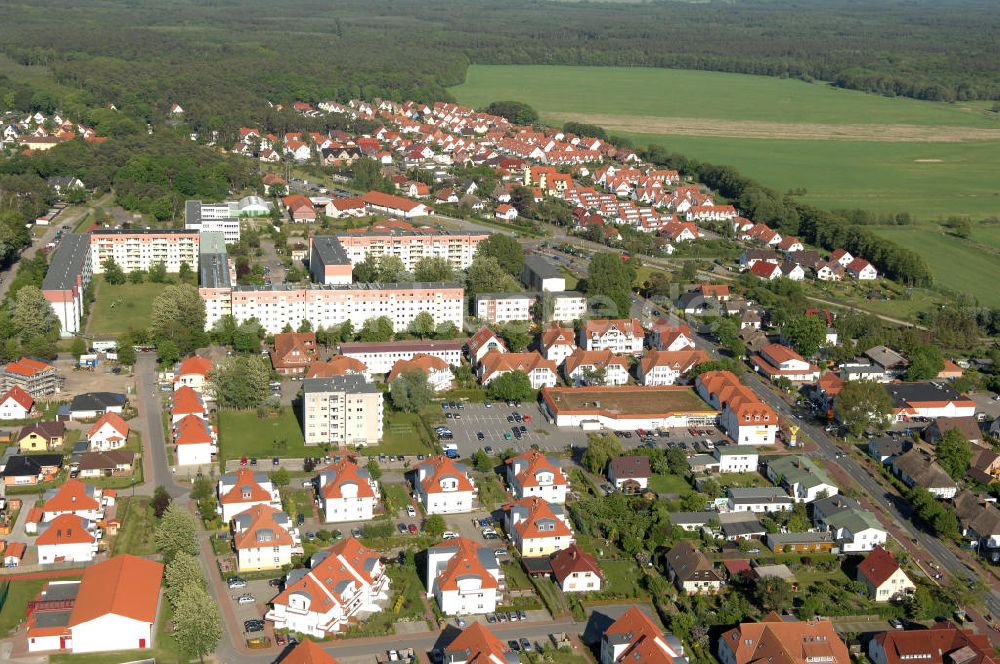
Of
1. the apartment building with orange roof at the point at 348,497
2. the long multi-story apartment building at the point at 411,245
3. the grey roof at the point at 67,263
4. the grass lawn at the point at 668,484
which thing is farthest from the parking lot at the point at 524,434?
the grey roof at the point at 67,263

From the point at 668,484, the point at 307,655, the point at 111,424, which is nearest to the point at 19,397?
the point at 111,424

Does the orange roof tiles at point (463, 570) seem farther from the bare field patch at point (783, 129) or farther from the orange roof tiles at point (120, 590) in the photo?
the bare field patch at point (783, 129)

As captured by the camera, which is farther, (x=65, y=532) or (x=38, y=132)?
(x=38, y=132)

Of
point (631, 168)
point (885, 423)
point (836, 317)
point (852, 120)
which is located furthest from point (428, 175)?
point (852, 120)

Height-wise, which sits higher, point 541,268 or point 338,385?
point 338,385

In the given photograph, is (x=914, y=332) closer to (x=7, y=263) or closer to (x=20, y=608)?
(x=20, y=608)

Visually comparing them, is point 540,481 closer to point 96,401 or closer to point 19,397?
point 96,401

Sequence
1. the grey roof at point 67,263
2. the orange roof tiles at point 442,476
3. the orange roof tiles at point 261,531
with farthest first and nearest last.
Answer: the grey roof at point 67,263 < the orange roof tiles at point 442,476 < the orange roof tiles at point 261,531
